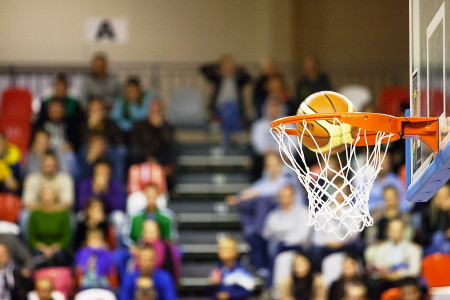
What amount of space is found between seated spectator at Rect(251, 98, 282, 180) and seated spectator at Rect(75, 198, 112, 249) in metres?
2.27

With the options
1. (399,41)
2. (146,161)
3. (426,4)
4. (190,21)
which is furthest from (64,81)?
(426,4)

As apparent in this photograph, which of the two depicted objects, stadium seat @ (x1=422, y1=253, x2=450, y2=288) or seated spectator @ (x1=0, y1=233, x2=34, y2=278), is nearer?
stadium seat @ (x1=422, y1=253, x2=450, y2=288)

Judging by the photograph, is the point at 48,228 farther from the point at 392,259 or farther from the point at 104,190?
the point at 392,259

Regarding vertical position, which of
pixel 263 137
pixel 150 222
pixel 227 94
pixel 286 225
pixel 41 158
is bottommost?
pixel 286 225

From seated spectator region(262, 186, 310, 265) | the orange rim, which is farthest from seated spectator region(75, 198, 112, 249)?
the orange rim

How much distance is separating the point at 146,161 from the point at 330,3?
16.4 feet

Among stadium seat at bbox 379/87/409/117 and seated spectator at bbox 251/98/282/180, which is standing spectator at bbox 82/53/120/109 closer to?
seated spectator at bbox 251/98/282/180

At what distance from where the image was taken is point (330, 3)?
1529cm

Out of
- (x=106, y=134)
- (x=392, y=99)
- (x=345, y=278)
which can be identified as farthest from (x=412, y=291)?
(x=392, y=99)

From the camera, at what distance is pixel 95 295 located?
368 inches

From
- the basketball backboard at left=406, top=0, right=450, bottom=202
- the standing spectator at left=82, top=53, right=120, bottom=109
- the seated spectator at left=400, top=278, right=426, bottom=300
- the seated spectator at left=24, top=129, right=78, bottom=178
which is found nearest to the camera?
the basketball backboard at left=406, top=0, right=450, bottom=202

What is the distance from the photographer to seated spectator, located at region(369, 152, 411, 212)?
1036 cm

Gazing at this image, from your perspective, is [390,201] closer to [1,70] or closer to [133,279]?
[133,279]

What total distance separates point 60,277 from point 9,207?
145cm
